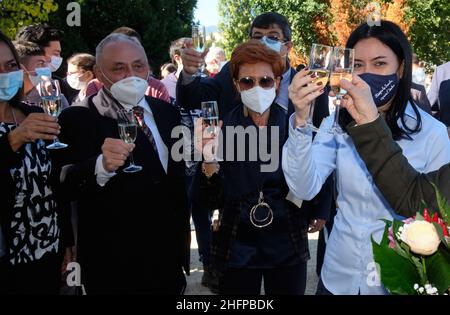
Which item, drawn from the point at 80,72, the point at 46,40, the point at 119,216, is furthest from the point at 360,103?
the point at 80,72

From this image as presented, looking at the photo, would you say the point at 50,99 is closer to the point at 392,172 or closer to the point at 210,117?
the point at 210,117

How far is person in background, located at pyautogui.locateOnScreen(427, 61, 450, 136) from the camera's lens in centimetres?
559

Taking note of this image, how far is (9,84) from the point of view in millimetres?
3215

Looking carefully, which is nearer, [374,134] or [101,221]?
[374,134]

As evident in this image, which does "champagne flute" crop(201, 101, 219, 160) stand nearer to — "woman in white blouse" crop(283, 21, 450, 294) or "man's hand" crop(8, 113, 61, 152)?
"woman in white blouse" crop(283, 21, 450, 294)

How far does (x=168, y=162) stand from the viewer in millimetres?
3639

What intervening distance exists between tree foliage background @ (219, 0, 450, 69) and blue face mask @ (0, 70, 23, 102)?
2753 centimetres

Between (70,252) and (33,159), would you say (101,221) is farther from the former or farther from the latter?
(70,252)

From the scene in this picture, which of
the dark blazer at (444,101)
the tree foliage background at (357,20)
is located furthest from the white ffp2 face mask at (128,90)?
the tree foliage background at (357,20)

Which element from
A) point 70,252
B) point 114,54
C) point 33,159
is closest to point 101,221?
point 33,159

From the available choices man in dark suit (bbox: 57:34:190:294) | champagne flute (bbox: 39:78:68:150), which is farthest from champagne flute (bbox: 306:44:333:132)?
champagne flute (bbox: 39:78:68:150)

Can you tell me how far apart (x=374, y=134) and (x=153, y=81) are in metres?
4.51

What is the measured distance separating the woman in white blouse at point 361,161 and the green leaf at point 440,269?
94 centimetres
